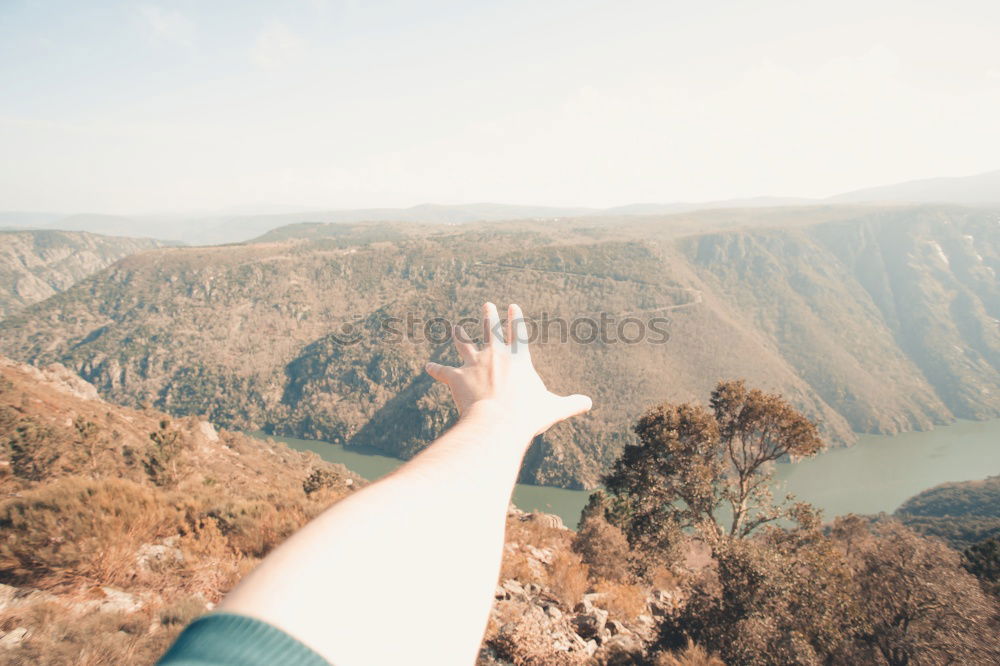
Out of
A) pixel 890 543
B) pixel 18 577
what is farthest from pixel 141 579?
pixel 890 543

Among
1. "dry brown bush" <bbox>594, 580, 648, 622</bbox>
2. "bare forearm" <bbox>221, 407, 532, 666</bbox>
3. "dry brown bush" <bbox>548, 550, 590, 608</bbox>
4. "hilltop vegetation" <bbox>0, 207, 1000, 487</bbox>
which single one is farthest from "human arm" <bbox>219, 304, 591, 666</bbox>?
"hilltop vegetation" <bbox>0, 207, 1000, 487</bbox>

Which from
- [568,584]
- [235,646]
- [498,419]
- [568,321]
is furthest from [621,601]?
[568,321]

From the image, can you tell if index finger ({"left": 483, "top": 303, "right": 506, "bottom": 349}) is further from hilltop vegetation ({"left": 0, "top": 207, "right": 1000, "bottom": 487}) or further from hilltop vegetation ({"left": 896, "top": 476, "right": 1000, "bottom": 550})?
hilltop vegetation ({"left": 0, "top": 207, "right": 1000, "bottom": 487})

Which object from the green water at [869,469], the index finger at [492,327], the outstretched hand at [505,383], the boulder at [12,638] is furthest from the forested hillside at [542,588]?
the green water at [869,469]

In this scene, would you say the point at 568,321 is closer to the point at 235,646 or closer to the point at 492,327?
the point at 492,327

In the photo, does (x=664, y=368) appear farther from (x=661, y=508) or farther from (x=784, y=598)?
(x=784, y=598)
